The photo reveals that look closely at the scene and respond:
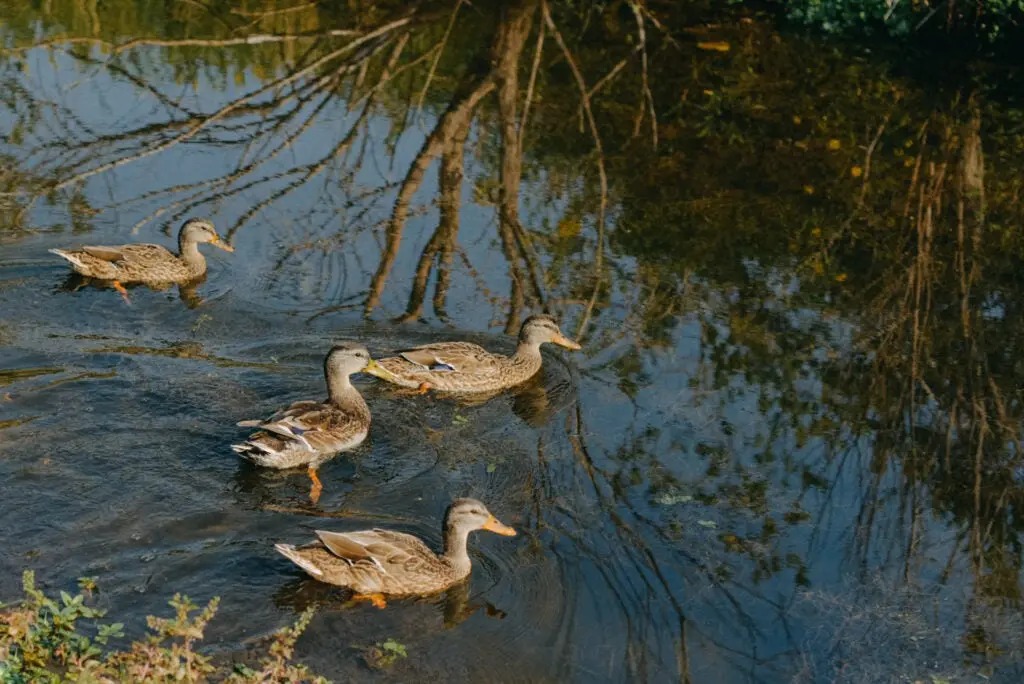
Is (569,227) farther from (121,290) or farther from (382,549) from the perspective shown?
(382,549)

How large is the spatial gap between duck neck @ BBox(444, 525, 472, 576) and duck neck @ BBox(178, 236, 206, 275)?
530cm

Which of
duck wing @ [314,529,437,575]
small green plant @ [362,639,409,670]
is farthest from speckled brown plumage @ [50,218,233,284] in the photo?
small green plant @ [362,639,409,670]

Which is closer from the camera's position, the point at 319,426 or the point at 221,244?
the point at 319,426

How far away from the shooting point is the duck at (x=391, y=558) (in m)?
7.34

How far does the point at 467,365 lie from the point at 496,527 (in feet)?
8.32

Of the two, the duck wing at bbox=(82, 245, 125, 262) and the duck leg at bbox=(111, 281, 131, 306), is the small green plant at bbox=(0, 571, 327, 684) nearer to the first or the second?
the duck leg at bbox=(111, 281, 131, 306)

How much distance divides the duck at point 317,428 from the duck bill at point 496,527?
1.27 meters

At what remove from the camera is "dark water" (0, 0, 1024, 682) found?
24.4ft

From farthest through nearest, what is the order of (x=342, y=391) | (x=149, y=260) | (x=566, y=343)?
(x=149, y=260) → (x=566, y=343) → (x=342, y=391)

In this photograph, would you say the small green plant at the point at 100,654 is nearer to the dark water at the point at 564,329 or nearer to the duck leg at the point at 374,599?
the dark water at the point at 564,329

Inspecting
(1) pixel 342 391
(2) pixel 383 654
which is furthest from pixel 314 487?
(2) pixel 383 654

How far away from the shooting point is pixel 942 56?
20.2 metres

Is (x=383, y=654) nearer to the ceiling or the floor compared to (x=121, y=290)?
nearer to the floor

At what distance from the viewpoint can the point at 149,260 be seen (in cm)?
1166
